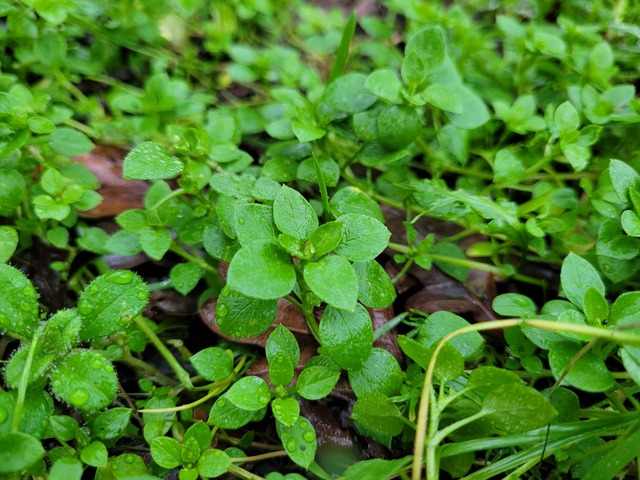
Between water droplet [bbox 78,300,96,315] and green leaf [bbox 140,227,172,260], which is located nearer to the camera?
water droplet [bbox 78,300,96,315]

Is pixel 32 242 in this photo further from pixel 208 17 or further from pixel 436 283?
pixel 208 17

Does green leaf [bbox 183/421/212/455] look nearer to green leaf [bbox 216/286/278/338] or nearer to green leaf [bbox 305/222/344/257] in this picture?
Answer: green leaf [bbox 216/286/278/338]

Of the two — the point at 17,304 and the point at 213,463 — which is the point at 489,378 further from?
the point at 17,304

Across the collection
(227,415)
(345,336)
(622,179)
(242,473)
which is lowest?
(242,473)

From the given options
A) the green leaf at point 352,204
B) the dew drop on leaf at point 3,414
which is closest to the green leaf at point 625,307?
the green leaf at point 352,204

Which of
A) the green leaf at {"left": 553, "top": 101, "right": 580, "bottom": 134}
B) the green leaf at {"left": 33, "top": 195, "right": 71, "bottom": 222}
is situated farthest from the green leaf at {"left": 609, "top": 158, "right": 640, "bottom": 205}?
the green leaf at {"left": 33, "top": 195, "right": 71, "bottom": 222}

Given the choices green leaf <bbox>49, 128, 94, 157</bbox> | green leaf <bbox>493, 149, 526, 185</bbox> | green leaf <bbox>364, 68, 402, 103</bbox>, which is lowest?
green leaf <bbox>49, 128, 94, 157</bbox>

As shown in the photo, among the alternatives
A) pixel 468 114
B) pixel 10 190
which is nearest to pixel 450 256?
pixel 468 114

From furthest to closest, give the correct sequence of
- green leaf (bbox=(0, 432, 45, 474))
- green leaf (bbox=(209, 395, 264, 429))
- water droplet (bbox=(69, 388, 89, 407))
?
green leaf (bbox=(209, 395, 264, 429))
water droplet (bbox=(69, 388, 89, 407))
green leaf (bbox=(0, 432, 45, 474))
